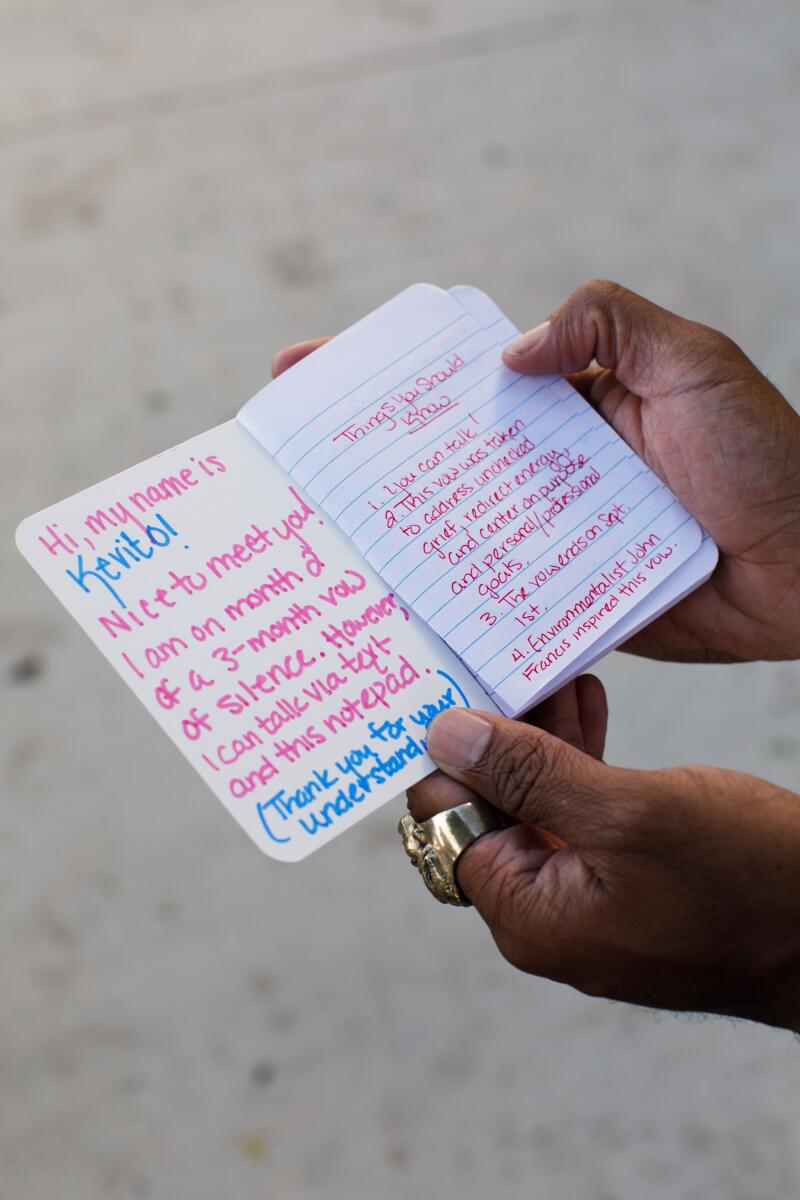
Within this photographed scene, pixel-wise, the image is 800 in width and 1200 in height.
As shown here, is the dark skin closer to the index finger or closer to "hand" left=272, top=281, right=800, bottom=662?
"hand" left=272, top=281, right=800, bottom=662

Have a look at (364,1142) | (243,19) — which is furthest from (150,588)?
(243,19)

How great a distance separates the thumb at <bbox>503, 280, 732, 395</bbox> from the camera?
95 cm

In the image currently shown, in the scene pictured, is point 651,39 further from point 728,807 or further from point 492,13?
point 728,807

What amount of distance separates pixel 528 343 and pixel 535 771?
0.39 metres

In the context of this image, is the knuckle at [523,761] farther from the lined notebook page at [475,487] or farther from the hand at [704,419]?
the hand at [704,419]

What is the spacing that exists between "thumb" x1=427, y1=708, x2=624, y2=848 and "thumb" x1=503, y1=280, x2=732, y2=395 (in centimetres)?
35

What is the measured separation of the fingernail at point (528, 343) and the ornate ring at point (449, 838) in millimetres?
397

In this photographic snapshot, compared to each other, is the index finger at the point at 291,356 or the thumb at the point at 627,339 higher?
the index finger at the point at 291,356

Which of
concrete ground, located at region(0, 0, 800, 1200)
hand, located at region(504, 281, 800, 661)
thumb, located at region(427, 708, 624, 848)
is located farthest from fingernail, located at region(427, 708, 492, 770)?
concrete ground, located at region(0, 0, 800, 1200)

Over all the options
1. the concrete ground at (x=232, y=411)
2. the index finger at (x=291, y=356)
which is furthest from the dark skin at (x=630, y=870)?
the concrete ground at (x=232, y=411)

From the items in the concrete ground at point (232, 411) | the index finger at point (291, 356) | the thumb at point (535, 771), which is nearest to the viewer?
the thumb at point (535, 771)

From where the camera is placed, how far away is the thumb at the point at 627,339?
37.5 inches

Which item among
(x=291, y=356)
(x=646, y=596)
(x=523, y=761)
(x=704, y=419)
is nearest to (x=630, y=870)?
(x=523, y=761)

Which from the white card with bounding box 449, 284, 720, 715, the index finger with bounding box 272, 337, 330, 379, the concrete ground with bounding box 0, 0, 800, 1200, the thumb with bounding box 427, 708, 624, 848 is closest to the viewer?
the thumb with bounding box 427, 708, 624, 848
